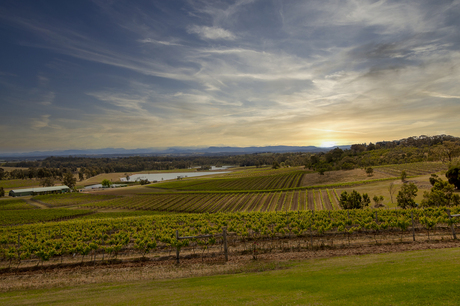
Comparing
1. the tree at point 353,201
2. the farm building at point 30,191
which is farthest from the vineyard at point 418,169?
the farm building at point 30,191

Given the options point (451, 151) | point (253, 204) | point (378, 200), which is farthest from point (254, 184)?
point (451, 151)

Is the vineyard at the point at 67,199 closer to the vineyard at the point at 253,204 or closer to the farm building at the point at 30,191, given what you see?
the vineyard at the point at 253,204

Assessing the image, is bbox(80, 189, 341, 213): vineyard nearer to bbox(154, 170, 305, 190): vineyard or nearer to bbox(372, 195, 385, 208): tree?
bbox(372, 195, 385, 208): tree

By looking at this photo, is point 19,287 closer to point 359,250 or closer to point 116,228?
point 116,228

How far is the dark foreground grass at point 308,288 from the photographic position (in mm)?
9492

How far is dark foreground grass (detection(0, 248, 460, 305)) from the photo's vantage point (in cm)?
949

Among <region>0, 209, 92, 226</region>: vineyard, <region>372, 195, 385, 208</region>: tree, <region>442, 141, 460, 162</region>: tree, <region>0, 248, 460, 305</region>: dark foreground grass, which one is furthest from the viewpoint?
<region>442, 141, 460, 162</region>: tree

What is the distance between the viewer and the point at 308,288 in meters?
11.1

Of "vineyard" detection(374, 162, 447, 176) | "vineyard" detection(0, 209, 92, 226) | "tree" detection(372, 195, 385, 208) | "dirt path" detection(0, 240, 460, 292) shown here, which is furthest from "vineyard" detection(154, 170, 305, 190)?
"dirt path" detection(0, 240, 460, 292)

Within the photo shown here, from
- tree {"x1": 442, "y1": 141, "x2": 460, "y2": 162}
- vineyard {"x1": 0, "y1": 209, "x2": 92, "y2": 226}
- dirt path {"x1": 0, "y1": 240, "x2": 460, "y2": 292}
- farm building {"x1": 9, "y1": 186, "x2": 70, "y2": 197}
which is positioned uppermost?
tree {"x1": 442, "y1": 141, "x2": 460, "y2": 162}

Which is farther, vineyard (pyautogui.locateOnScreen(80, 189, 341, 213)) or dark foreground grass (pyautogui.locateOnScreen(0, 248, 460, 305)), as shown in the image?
vineyard (pyautogui.locateOnScreen(80, 189, 341, 213))

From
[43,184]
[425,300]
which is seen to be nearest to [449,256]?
[425,300]

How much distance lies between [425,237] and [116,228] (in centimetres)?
4175

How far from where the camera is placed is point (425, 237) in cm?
2188
